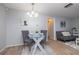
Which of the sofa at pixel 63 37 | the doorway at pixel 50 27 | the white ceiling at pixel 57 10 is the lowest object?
the sofa at pixel 63 37

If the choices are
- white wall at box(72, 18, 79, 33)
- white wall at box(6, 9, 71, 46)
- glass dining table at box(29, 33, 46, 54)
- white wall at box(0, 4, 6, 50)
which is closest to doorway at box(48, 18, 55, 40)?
white wall at box(6, 9, 71, 46)

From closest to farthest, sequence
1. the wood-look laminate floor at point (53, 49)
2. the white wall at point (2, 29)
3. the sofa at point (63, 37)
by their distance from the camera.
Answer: the wood-look laminate floor at point (53, 49) → the white wall at point (2, 29) → the sofa at point (63, 37)

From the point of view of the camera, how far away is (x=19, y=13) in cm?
438

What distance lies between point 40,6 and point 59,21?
1.09 meters

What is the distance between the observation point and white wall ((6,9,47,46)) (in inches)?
167

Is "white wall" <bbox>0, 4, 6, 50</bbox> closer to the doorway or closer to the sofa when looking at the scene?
the doorway

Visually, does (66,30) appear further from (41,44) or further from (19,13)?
(19,13)

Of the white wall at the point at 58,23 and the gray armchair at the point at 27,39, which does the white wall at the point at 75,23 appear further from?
the gray armchair at the point at 27,39

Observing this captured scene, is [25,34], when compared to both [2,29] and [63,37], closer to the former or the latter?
[2,29]

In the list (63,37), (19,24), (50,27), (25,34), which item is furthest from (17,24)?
(63,37)

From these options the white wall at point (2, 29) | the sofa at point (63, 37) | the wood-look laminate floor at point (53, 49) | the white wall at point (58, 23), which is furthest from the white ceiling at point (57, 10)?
the wood-look laminate floor at point (53, 49)

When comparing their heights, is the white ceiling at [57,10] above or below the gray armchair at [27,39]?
above

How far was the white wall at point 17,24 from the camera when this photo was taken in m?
4.24

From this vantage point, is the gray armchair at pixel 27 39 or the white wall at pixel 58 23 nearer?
the gray armchair at pixel 27 39
